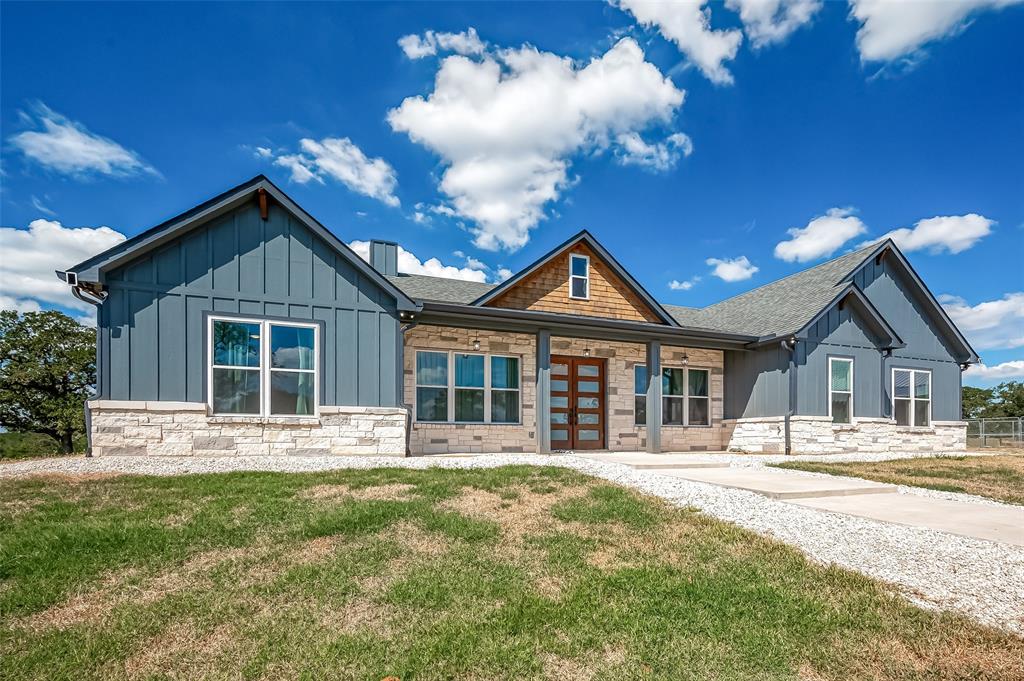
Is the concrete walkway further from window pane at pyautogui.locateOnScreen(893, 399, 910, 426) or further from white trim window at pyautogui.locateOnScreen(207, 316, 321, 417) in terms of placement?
window pane at pyautogui.locateOnScreen(893, 399, 910, 426)

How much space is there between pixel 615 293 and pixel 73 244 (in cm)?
3510

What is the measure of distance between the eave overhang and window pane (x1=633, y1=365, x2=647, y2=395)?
940 mm

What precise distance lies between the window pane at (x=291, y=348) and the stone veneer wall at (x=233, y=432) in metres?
0.95

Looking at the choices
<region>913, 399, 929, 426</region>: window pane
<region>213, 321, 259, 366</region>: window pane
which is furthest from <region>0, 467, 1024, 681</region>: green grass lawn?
<region>913, 399, 929, 426</region>: window pane

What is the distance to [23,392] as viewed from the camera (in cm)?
2314

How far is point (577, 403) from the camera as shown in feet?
43.7

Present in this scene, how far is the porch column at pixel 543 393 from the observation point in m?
11.7

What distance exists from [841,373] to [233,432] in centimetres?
1513

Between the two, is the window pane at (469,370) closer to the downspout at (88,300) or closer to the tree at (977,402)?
the downspout at (88,300)

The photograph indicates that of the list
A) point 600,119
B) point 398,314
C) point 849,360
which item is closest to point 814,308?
point 849,360

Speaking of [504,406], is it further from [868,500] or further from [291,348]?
[868,500]

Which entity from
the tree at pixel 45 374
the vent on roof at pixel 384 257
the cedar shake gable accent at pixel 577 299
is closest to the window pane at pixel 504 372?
the cedar shake gable accent at pixel 577 299

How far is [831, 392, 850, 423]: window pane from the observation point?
47.6 feet

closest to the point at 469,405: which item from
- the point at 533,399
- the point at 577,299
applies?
the point at 533,399
